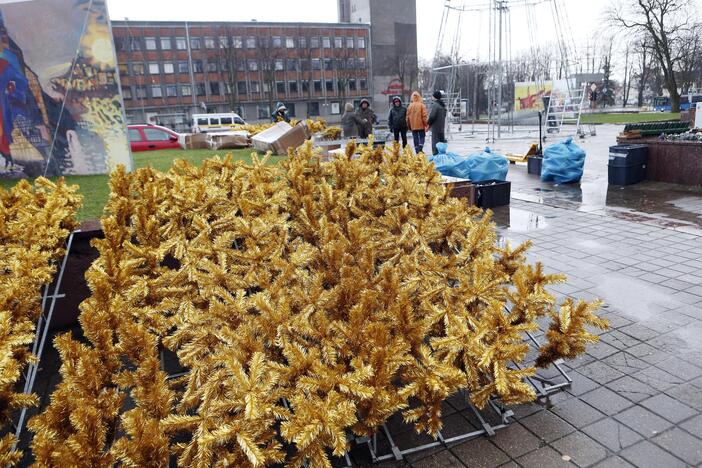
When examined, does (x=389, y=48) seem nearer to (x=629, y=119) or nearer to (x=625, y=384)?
(x=629, y=119)

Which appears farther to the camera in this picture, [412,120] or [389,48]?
[389,48]

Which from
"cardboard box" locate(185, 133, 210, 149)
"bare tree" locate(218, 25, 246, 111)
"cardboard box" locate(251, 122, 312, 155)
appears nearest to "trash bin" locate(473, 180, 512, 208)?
"cardboard box" locate(251, 122, 312, 155)

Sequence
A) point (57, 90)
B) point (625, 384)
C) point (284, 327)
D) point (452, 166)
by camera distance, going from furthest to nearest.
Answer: point (452, 166) < point (57, 90) < point (625, 384) < point (284, 327)

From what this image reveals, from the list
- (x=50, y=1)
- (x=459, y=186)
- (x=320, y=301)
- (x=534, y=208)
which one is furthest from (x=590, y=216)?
(x=50, y=1)

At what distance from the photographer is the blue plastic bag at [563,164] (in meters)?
12.3

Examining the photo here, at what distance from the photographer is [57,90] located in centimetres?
834

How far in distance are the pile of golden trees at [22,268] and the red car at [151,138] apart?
13868mm

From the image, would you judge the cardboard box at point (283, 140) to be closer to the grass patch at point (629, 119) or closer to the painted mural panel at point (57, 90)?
the painted mural panel at point (57, 90)

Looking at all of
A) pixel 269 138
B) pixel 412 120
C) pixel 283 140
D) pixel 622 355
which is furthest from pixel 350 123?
pixel 622 355

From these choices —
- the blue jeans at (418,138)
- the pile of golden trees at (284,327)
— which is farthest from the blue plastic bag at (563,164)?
the pile of golden trees at (284,327)

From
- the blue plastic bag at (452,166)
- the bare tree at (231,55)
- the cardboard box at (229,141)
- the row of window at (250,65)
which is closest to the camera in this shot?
the blue plastic bag at (452,166)

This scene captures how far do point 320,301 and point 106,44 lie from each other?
779cm

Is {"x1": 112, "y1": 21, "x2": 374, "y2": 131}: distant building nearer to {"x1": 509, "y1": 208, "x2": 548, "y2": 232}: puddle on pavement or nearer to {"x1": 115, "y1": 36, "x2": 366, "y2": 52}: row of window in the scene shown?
{"x1": 115, "y1": 36, "x2": 366, "y2": 52}: row of window

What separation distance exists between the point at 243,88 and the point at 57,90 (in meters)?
59.8
